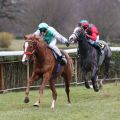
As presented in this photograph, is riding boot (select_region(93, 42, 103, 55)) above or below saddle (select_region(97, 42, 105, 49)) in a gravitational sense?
below

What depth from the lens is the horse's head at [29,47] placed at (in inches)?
402

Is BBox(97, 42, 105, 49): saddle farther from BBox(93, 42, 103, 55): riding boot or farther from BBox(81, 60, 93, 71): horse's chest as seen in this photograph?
BBox(81, 60, 93, 71): horse's chest

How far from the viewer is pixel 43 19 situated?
44.4 m

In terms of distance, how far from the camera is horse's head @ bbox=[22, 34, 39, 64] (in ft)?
33.5

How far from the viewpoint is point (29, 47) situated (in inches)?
407

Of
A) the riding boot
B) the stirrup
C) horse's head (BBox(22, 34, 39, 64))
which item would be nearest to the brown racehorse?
horse's head (BBox(22, 34, 39, 64))

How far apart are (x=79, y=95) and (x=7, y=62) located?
324 cm

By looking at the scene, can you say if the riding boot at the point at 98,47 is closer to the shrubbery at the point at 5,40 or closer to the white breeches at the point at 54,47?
the white breeches at the point at 54,47

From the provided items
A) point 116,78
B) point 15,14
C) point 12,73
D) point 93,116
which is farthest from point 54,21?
point 93,116

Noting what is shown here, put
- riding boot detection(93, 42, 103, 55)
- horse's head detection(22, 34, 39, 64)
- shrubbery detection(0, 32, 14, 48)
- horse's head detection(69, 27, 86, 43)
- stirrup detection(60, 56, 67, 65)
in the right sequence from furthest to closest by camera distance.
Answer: shrubbery detection(0, 32, 14, 48) → riding boot detection(93, 42, 103, 55) → horse's head detection(69, 27, 86, 43) → stirrup detection(60, 56, 67, 65) → horse's head detection(22, 34, 39, 64)

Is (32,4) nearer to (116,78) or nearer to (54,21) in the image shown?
(54,21)

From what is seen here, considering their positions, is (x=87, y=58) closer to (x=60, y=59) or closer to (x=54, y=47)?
(x=60, y=59)

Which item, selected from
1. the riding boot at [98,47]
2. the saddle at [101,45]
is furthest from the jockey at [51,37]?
the saddle at [101,45]

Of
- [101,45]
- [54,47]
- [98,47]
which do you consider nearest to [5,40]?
[101,45]
